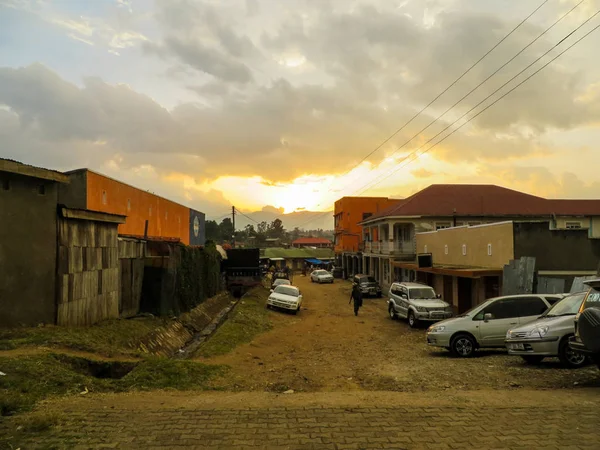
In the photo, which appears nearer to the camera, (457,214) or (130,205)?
(130,205)

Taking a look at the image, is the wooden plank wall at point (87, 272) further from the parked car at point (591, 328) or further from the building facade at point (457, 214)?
the building facade at point (457, 214)

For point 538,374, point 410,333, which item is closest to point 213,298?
point 410,333

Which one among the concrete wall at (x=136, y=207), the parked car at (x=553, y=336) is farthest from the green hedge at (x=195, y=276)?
the parked car at (x=553, y=336)

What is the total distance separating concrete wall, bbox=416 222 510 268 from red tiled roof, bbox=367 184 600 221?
18.8ft

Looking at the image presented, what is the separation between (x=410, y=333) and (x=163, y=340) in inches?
407

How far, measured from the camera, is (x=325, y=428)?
5938 mm

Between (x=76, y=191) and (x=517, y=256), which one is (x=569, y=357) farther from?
(x=76, y=191)

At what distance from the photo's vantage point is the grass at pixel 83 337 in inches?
411

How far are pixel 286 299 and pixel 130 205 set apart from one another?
1142 centimetres

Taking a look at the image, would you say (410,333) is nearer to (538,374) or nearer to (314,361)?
(314,361)

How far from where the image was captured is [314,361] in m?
13.6

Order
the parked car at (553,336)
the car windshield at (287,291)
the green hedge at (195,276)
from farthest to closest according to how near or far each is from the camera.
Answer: the car windshield at (287,291) → the green hedge at (195,276) → the parked car at (553,336)

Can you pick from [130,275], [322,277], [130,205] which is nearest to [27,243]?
[130,275]

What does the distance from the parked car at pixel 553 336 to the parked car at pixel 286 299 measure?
17.2 m
